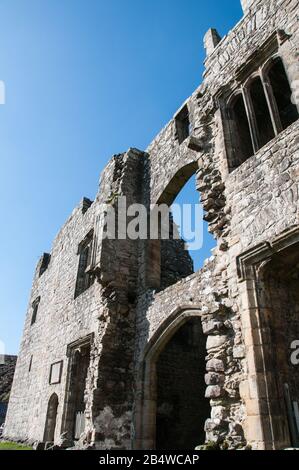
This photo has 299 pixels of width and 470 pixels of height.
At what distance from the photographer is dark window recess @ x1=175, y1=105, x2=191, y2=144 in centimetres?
910

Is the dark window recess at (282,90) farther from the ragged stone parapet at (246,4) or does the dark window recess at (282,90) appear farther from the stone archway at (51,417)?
the stone archway at (51,417)

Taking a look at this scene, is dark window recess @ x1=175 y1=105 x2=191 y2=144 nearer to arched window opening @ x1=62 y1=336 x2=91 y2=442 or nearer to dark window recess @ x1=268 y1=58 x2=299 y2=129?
dark window recess @ x1=268 y1=58 x2=299 y2=129

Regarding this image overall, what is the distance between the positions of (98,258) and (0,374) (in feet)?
52.1

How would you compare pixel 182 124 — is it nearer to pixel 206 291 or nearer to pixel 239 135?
pixel 239 135

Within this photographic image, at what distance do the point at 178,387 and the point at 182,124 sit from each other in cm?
660

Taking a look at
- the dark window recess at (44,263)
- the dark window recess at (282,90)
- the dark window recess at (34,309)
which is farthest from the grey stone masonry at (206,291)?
the dark window recess at (44,263)

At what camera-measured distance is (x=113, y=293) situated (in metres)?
8.58

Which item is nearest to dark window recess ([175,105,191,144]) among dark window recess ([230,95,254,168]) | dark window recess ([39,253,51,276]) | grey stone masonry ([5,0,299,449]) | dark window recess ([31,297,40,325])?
grey stone masonry ([5,0,299,449])

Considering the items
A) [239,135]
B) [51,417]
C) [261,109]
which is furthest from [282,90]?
[51,417]

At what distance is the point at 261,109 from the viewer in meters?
7.43

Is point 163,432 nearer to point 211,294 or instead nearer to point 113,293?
point 113,293

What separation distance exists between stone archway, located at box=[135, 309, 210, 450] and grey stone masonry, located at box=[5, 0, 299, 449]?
0.12 feet

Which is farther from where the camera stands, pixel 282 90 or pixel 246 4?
pixel 282 90

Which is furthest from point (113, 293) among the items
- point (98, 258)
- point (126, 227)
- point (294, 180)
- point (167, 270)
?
point (294, 180)
